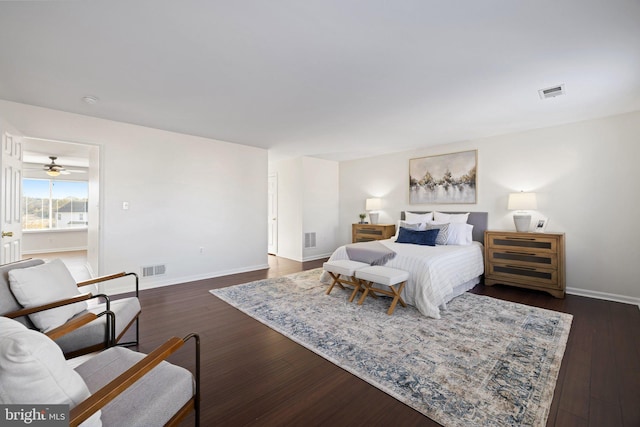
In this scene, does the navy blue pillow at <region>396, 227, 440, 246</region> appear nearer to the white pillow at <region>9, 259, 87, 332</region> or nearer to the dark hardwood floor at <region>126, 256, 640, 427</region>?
the dark hardwood floor at <region>126, 256, 640, 427</region>

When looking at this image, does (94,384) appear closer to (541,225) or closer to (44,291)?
(44,291)

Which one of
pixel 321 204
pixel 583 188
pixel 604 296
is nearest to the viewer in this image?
pixel 604 296

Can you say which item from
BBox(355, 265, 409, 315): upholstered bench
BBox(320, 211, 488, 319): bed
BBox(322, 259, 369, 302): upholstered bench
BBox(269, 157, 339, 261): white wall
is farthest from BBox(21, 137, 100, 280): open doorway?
BBox(320, 211, 488, 319): bed

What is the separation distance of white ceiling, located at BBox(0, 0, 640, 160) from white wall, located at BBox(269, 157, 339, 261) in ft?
9.01

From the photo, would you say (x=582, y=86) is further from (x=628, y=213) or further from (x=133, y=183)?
(x=133, y=183)

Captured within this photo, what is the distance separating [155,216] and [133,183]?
59 centimetres

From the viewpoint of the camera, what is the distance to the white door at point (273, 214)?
7.33 meters

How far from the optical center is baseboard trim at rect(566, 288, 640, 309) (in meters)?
→ 3.64

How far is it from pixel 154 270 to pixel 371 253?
346 cm

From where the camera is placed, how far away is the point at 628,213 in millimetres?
3686

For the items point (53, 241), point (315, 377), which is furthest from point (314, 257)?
point (53, 241)

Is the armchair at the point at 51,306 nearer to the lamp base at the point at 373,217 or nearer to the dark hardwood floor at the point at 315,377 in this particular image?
the dark hardwood floor at the point at 315,377

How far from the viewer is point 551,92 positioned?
9.95 ft

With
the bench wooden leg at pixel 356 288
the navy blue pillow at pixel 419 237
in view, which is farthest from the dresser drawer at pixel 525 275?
the bench wooden leg at pixel 356 288
